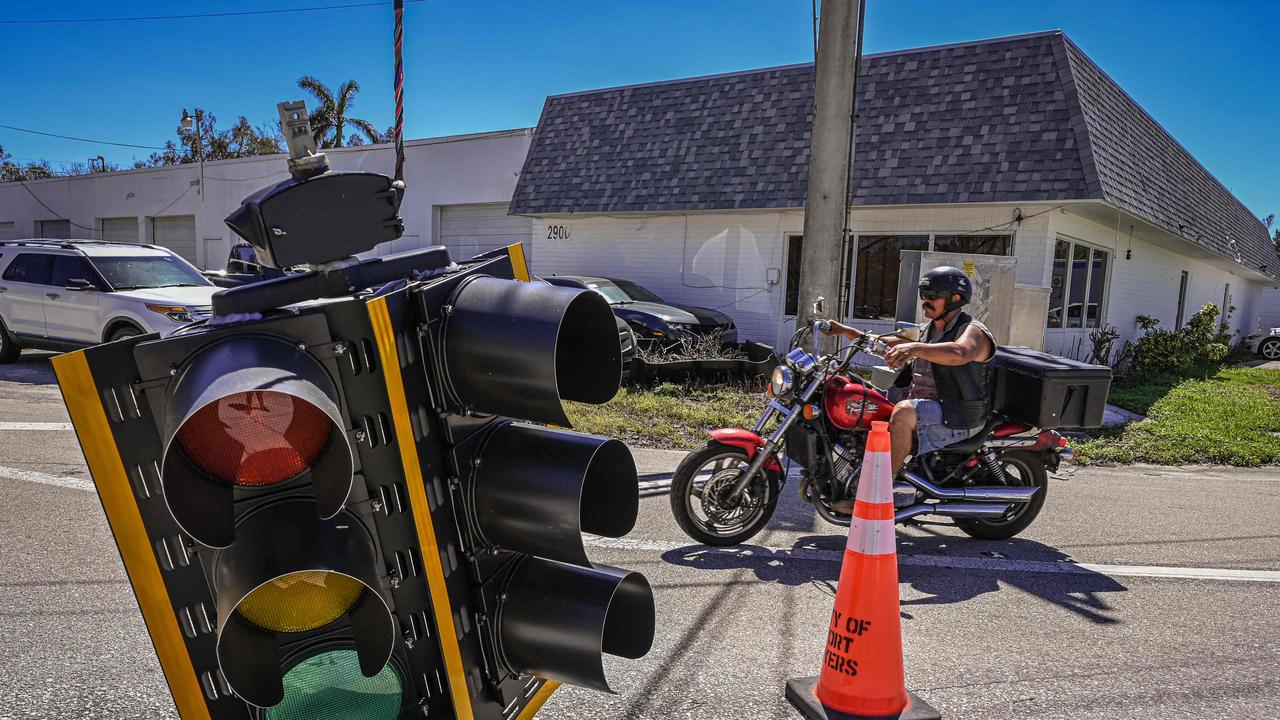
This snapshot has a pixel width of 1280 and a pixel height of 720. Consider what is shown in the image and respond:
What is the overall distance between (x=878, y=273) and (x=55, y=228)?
32582 millimetres

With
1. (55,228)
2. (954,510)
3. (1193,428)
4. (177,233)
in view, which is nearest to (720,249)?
(1193,428)

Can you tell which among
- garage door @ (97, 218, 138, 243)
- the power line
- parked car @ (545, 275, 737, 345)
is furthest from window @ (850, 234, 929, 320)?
the power line

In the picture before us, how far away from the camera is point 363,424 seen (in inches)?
58.5

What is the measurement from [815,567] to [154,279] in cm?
1021

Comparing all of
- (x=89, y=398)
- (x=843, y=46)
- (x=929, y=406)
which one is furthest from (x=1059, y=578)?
(x=843, y=46)

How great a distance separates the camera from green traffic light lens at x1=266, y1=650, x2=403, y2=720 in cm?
164

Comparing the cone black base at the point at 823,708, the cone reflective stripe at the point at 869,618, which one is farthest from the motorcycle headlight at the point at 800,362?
the cone black base at the point at 823,708

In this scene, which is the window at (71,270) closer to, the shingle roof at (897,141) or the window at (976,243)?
the shingle roof at (897,141)

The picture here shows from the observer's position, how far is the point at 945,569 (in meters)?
4.68

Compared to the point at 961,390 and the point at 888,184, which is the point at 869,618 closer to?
the point at 961,390

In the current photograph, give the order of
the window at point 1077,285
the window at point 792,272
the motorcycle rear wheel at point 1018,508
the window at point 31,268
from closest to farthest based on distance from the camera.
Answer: the motorcycle rear wheel at point 1018,508 < the window at point 31,268 < the window at point 1077,285 < the window at point 792,272

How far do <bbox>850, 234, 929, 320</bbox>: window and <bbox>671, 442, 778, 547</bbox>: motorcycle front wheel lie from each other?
34.3ft

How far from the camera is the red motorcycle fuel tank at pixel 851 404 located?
4.89 metres

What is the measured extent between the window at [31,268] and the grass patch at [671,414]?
766cm
